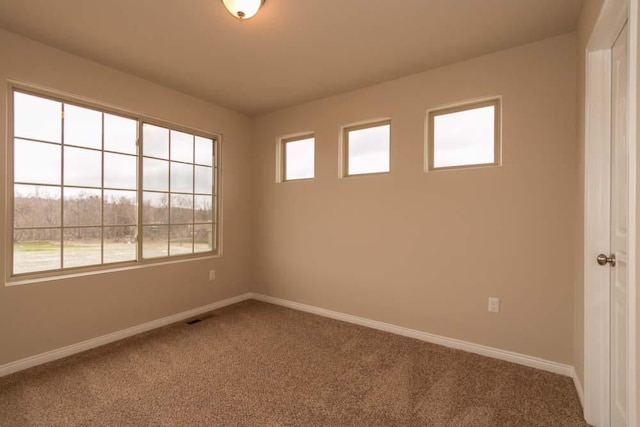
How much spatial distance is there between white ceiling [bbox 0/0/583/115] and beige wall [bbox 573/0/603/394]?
0.64 feet

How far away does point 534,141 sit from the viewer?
97.9 inches

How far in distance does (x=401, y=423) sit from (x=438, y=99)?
8.56 feet

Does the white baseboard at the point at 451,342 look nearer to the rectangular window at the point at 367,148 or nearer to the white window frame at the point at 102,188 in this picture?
the white window frame at the point at 102,188

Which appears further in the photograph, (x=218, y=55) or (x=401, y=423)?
(x=218, y=55)

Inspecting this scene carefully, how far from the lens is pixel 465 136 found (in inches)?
113

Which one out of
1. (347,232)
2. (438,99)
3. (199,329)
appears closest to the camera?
(438,99)

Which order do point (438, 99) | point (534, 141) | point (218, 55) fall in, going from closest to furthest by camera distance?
point (534, 141) → point (218, 55) → point (438, 99)

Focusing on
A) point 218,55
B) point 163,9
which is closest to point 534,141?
point 218,55

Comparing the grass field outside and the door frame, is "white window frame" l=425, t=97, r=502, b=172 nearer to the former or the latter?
the door frame

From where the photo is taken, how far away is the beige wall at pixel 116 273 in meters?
2.40

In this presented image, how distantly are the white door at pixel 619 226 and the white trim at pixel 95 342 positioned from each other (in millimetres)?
3650

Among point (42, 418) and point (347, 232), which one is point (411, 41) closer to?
point (347, 232)

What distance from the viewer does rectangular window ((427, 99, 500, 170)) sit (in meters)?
2.73

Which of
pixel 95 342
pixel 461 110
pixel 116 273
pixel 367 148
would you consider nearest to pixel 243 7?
pixel 367 148
